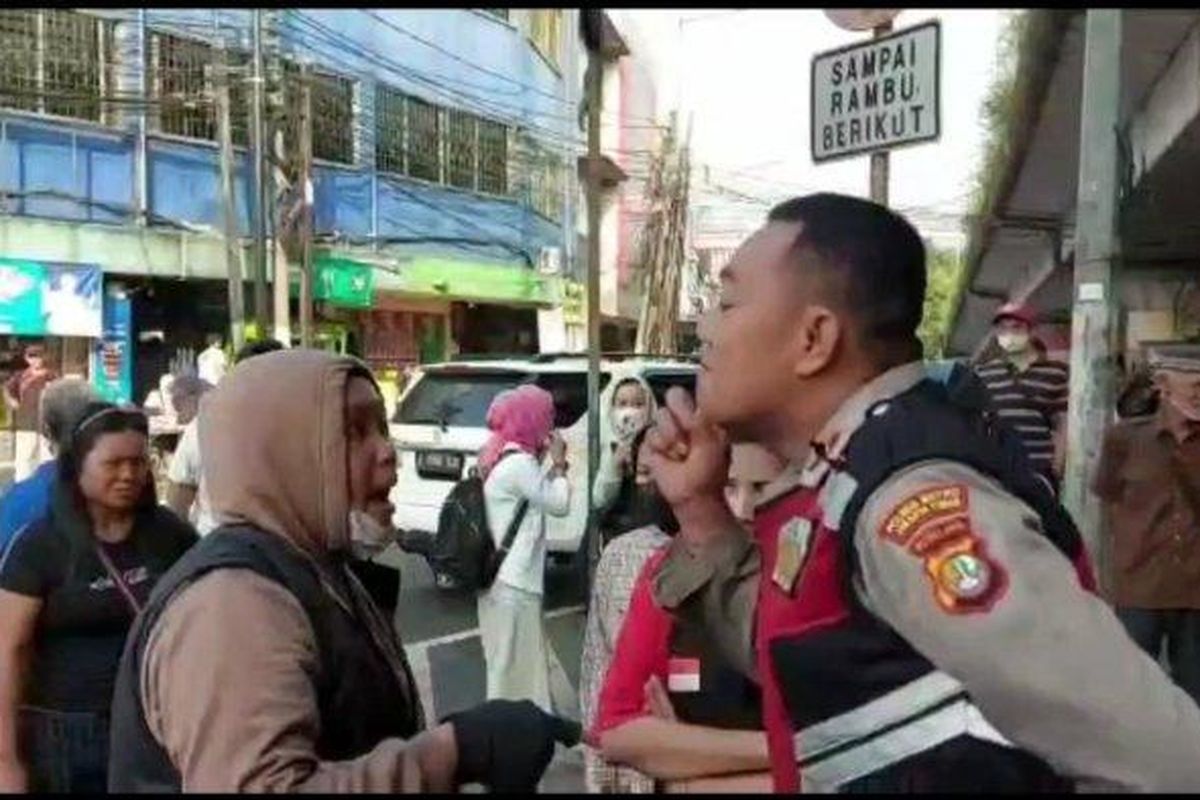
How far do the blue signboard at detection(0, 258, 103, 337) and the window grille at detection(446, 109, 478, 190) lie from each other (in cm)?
943

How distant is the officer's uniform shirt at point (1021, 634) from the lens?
127cm

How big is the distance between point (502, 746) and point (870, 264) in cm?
79

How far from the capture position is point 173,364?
21906mm

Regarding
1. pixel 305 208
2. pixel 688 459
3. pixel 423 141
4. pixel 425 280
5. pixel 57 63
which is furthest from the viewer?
pixel 423 141

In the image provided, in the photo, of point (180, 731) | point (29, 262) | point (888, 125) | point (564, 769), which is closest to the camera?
point (180, 731)

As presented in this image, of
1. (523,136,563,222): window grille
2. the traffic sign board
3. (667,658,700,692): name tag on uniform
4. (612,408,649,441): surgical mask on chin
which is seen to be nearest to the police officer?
(667,658,700,692): name tag on uniform

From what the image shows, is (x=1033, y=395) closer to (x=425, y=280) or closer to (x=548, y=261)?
(x=425, y=280)

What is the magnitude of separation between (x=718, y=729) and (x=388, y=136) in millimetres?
24836

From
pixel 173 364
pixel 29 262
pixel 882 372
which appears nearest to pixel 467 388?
pixel 882 372

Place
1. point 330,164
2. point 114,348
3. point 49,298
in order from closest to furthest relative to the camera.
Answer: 1. point 49,298
2. point 114,348
3. point 330,164

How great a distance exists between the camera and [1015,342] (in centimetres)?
733

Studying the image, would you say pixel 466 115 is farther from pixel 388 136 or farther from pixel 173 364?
pixel 173 364

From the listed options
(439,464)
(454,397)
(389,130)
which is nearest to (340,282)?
(389,130)

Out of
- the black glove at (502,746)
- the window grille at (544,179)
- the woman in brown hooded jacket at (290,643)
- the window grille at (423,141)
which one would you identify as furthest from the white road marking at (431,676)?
the window grille at (544,179)
